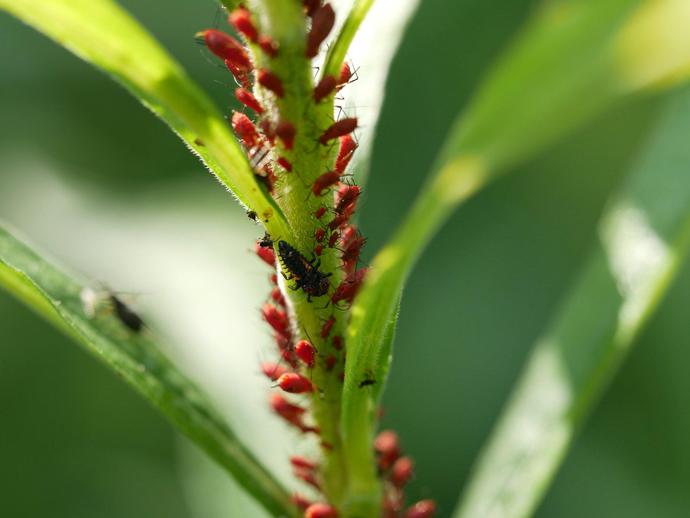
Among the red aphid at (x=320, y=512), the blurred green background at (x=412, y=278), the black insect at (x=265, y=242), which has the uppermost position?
the black insect at (x=265, y=242)

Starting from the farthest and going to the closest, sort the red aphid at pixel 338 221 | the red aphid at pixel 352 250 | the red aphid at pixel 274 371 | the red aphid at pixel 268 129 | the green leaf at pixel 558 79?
the red aphid at pixel 274 371
the red aphid at pixel 352 250
the red aphid at pixel 338 221
the red aphid at pixel 268 129
the green leaf at pixel 558 79

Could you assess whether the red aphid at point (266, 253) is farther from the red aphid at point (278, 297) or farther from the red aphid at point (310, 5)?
the red aphid at point (310, 5)

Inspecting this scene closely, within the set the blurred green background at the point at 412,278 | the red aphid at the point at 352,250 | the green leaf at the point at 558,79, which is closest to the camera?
the green leaf at the point at 558,79

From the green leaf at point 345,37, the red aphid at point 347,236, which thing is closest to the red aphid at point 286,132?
the green leaf at point 345,37

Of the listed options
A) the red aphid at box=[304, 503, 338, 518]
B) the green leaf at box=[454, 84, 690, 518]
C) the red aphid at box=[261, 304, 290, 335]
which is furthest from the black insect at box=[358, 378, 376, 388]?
the green leaf at box=[454, 84, 690, 518]

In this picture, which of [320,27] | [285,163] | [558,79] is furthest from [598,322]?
[558,79]

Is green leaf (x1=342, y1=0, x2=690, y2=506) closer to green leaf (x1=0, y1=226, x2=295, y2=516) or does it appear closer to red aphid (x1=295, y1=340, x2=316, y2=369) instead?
red aphid (x1=295, y1=340, x2=316, y2=369)

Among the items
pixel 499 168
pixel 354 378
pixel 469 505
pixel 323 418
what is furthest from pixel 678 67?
pixel 469 505
